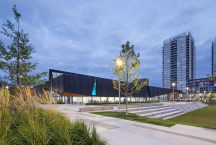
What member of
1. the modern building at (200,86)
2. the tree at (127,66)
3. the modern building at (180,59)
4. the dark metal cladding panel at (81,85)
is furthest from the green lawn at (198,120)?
the modern building at (180,59)

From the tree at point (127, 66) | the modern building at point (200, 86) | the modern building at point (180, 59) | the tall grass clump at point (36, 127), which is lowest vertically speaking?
the modern building at point (200, 86)

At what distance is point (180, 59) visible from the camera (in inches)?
6344

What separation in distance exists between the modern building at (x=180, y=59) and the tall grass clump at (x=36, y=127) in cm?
16239

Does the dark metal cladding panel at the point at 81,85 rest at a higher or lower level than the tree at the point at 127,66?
lower

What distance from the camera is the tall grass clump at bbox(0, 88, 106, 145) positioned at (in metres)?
4.07

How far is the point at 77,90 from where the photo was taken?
35.1 meters

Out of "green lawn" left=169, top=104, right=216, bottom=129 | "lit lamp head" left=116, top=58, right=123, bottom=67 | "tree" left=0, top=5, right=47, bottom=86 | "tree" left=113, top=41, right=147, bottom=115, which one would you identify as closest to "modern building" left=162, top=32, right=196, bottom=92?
"green lawn" left=169, top=104, right=216, bottom=129

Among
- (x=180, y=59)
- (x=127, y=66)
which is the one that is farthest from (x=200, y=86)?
(x=127, y=66)

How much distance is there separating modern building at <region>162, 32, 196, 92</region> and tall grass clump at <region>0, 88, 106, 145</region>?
533 feet

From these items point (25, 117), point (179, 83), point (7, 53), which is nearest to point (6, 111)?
point (25, 117)

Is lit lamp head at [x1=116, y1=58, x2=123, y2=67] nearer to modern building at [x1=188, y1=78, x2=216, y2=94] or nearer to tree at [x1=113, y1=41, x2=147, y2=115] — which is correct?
tree at [x1=113, y1=41, x2=147, y2=115]

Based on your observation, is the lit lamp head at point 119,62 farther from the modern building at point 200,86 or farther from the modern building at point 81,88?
the modern building at point 200,86

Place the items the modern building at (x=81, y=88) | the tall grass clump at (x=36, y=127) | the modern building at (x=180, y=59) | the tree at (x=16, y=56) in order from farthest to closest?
the modern building at (x=180, y=59) → the modern building at (x=81, y=88) → the tree at (x=16, y=56) → the tall grass clump at (x=36, y=127)

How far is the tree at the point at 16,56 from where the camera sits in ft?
32.1
